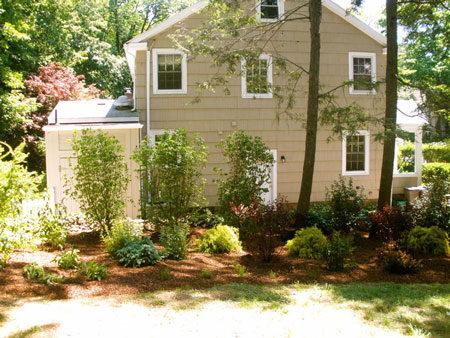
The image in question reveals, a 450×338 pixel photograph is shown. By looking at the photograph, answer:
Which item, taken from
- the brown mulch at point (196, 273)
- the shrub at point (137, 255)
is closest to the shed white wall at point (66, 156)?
the brown mulch at point (196, 273)

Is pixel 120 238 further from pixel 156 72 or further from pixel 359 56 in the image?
pixel 359 56

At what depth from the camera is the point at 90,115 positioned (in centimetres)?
1141

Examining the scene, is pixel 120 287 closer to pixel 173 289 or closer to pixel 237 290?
pixel 173 289

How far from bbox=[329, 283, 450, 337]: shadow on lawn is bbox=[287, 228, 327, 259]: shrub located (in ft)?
A: 4.73

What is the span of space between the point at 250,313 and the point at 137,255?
2464mm

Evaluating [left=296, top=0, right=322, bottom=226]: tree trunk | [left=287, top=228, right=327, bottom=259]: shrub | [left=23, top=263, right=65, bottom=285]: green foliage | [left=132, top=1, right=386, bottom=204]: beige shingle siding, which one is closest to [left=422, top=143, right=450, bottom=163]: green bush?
[left=132, top=1, right=386, bottom=204]: beige shingle siding

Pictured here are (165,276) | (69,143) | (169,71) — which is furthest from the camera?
(169,71)

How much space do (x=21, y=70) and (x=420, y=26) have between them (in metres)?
16.1

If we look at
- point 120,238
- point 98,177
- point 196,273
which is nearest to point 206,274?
point 196,273

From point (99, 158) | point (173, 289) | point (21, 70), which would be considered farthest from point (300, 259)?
point (21, 70)

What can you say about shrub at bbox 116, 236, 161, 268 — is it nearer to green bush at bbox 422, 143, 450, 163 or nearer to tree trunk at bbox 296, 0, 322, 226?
tree trunk at bbox 296, 0, 322, 226

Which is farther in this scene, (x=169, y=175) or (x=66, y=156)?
(x=66, y=156)

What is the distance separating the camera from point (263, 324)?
436cm

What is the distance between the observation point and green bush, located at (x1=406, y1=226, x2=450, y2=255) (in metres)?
8.03
